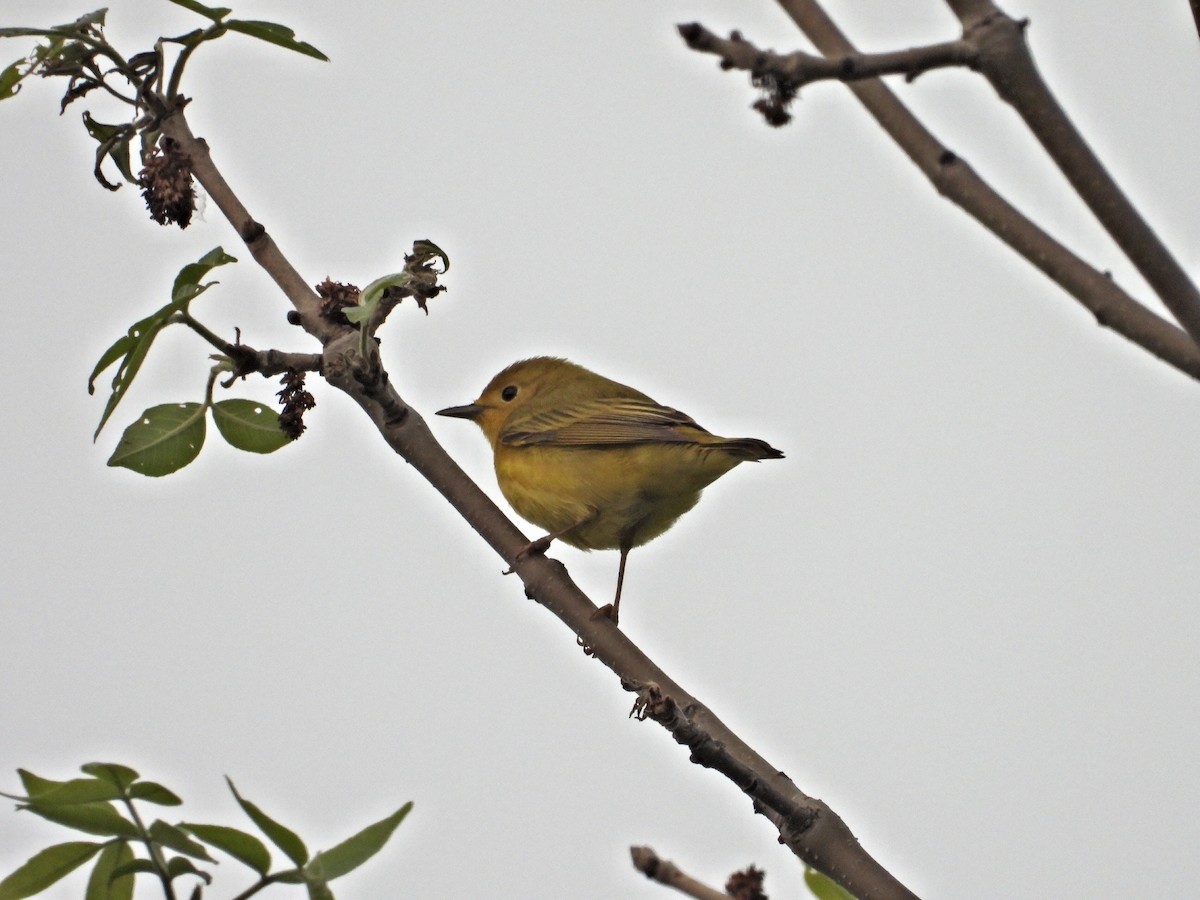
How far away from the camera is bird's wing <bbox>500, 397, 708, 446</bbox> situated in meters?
5.92

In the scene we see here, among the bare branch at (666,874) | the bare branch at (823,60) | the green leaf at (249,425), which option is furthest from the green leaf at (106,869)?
the bare branch at (823,60)

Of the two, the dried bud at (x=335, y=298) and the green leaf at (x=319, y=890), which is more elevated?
the dried bud at (x=335, y=298)

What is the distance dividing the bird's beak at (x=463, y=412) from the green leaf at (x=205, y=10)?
4217 millimetres

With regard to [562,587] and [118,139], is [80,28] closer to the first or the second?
[118,139]

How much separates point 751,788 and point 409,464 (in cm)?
110

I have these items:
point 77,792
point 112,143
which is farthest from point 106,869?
point 112,143

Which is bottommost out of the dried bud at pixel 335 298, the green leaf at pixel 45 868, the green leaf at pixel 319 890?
the green leaf at pixel 319 890

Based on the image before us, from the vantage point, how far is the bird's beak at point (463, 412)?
23.4ft

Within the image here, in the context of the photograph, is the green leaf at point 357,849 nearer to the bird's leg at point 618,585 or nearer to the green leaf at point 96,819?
the green leaf at point 96,819

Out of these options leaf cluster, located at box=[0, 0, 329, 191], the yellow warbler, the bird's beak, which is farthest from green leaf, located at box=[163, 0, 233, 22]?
the bird's beak

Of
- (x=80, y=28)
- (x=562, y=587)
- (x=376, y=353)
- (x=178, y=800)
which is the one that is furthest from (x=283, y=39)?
(x=178, y=800)

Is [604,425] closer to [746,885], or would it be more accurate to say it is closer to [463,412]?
[463,412]

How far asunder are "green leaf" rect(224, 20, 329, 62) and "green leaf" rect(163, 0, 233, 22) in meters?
0.05

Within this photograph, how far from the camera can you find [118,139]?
11.3 ft
